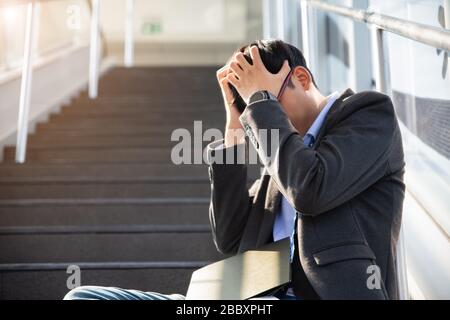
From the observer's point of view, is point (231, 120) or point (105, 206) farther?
point (105, 206)

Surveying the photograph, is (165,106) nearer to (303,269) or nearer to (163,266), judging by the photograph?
(163,266)

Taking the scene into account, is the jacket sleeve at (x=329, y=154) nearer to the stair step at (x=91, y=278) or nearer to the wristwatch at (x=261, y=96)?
the wristwatch at (x=261, y=96)

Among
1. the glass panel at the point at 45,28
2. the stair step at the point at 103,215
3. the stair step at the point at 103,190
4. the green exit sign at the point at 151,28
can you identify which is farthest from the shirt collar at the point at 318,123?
the green exit sign at the point at 151,28

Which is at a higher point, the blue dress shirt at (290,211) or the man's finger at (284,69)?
the man's finger at (284,69)

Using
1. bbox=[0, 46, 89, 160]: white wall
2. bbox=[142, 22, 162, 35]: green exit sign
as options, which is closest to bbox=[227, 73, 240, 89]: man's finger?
bbox=[0, 46, 89, 160]: white wall

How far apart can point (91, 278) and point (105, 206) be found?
19.4 inches

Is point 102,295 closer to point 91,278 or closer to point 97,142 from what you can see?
point 91,278

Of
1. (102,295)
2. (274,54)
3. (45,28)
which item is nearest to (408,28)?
(274,54)

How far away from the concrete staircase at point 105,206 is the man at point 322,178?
854 millimetres

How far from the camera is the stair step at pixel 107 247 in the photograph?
2.04 m

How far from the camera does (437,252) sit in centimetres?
141

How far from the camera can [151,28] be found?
7559 millimetres

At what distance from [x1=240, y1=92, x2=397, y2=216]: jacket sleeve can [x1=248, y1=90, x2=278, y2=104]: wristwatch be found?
0.06ft

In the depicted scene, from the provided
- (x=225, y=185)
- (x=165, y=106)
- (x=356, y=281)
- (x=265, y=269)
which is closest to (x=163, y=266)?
(x=225, y=185)
